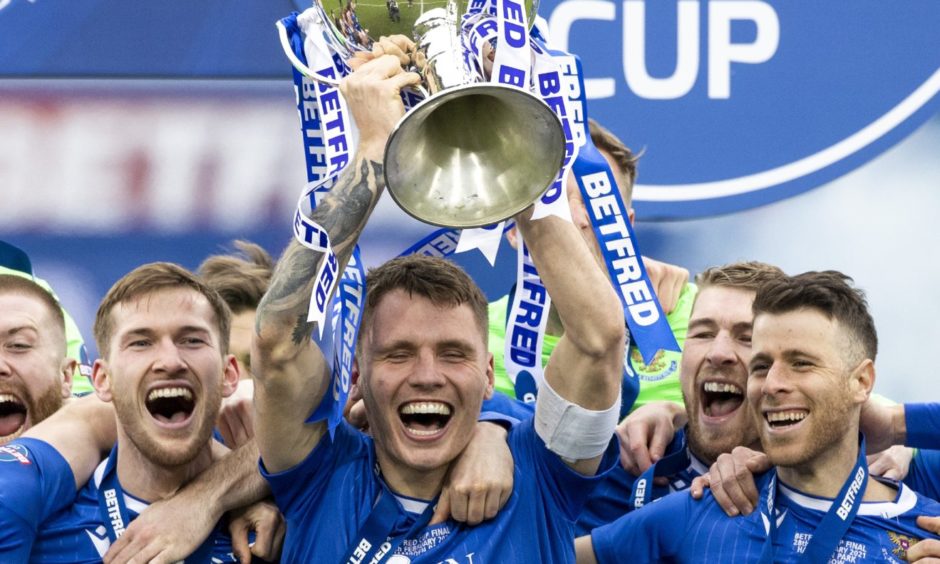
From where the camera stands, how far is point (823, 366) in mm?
4074

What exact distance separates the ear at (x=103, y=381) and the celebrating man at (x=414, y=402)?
1.90 ft

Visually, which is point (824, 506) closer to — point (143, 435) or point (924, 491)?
point (924, 491)

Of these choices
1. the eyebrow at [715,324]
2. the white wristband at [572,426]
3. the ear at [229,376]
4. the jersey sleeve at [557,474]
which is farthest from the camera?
the eyebrow at [715,324]

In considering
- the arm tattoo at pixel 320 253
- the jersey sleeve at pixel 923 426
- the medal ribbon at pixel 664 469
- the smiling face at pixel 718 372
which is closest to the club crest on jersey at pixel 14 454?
the arm tattoo at pixel 320 253

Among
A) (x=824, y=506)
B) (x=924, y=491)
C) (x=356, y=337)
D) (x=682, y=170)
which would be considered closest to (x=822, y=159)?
(x=682, y=170)

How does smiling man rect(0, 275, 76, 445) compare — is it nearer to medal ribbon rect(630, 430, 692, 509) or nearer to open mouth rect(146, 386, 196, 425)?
open mouth rect(146, 386, 196, 425)

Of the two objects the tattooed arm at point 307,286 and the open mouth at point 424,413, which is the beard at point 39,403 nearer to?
the tattooed arm at point 307,286

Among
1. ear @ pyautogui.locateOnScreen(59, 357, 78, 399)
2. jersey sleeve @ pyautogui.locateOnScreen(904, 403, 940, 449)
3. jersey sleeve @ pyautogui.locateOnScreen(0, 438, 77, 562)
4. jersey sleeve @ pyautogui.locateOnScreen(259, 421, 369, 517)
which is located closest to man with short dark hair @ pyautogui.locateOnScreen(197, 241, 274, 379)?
ear @ pyautogui.locateOnScreen(59, 357, 78, 399)

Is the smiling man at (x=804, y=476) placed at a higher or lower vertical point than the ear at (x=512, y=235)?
lower

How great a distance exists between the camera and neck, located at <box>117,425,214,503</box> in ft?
13.8

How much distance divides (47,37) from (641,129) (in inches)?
83.8

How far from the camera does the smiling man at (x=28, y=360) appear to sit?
4.75m

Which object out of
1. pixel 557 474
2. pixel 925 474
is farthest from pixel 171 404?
pixel 925 474

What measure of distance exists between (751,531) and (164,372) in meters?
1.51
